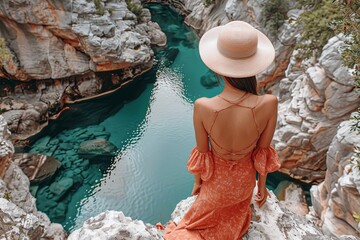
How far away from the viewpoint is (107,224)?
3580 mm

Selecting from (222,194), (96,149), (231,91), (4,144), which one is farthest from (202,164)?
(96,149)

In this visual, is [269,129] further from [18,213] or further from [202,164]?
[18,213]

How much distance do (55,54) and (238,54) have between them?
47.1 feet

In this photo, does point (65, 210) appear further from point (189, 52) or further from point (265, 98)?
point (189, 52)

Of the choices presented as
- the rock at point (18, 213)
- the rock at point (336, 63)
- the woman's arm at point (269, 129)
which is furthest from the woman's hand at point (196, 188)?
the rock at point (336, 63)

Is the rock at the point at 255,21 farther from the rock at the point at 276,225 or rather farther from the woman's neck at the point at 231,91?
the woman's neck at the point at 231,91

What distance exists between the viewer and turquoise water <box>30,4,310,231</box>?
1201 cm

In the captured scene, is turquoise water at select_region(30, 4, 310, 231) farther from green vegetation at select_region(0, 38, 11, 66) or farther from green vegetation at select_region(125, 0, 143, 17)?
green vegetation at select_region(0, 38, 11, 66)

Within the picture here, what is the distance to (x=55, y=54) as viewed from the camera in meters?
16.0

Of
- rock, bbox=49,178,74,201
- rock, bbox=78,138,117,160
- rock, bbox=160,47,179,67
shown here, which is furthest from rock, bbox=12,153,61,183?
rock, bbox=160,47,179,67

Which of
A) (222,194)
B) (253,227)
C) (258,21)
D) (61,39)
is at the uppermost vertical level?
(222,194)

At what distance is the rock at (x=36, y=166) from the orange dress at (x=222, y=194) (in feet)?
31.3

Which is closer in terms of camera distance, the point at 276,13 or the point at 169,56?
the point at 276,13

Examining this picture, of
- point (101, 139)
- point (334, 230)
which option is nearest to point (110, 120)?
point (101, 139)
